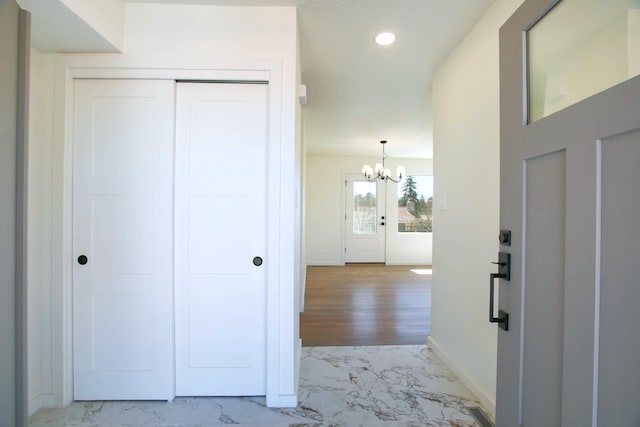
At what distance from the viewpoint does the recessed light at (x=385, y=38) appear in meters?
2.19

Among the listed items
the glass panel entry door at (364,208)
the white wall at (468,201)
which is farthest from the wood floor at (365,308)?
the glass panel entry door at (364,208)

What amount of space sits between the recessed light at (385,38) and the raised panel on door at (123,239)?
1.46 meters

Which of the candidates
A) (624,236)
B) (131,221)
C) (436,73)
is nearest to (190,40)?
(131,221)

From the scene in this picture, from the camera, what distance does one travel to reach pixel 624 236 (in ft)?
2.36

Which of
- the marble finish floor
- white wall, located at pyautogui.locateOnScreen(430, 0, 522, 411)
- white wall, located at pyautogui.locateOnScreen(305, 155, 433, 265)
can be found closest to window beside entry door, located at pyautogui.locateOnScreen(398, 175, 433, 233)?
white wall, located at pyautogui.locateOnScreen(305, 155, 433, 265)

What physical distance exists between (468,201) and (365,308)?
2.30 meters

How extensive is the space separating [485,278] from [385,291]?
3044 mm

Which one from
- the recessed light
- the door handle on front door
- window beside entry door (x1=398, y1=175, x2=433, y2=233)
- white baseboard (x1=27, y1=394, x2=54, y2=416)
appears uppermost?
the recessed light

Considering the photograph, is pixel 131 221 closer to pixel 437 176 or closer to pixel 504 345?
pixel 504 345

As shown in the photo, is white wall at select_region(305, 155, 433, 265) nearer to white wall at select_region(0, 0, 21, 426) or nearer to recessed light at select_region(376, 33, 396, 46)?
recessed light at select_region(376, 33, 396, 46)

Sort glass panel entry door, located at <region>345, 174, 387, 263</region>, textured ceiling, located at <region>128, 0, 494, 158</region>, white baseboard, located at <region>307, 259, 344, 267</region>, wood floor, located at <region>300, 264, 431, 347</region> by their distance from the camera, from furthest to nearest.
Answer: glass panel entry door, located at <region>345, 174, 387, 263</region>, white baseboard, located at <region>307, 259, 344, 267</region>, wood floor, located at <region>300, 264, 431, 347</region>, textured ceiling, located at <region>128, 0, 494, 158</region>

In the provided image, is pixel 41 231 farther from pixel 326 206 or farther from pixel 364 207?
pixel 364 207

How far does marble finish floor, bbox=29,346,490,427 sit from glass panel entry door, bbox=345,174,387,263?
5.04 metres

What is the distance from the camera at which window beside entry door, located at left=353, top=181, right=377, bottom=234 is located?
24.5 ft
